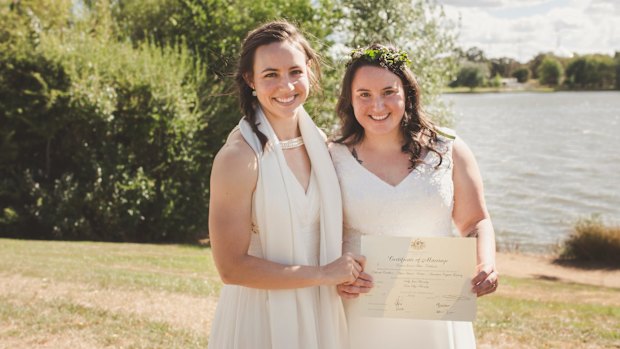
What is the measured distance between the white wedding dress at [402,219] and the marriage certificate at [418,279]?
0.80ft

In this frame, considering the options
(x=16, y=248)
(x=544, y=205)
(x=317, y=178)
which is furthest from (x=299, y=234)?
(x=544, y=205)

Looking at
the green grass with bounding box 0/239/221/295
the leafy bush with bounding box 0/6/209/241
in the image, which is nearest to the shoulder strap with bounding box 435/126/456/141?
the green grass with bounding box 0/239/221/295

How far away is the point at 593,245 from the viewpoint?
64.0 feet

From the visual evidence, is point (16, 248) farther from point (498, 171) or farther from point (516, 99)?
point (516, 99)

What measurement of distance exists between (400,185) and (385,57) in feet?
2.42

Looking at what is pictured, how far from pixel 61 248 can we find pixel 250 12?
8737mm

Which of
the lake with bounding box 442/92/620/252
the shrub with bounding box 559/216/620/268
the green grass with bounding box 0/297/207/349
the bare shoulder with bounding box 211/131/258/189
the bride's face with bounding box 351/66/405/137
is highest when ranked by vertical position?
the bride's face with bounding box 351/66/405/137

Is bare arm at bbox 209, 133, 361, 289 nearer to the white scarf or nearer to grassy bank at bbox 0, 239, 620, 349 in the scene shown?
the white scarf

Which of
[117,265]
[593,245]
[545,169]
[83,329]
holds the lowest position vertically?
[545,169]

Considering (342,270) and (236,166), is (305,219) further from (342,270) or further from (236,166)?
(236,166)

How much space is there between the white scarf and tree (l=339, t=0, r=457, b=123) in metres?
15.9

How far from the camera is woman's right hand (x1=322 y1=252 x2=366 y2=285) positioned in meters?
3.09

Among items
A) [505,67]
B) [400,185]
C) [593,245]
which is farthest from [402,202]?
[505,67]

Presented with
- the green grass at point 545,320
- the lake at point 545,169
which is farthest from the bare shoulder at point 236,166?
the lake at point 545,169
